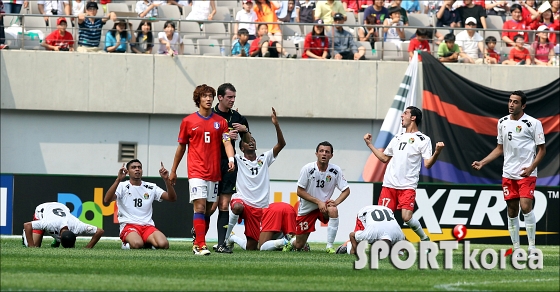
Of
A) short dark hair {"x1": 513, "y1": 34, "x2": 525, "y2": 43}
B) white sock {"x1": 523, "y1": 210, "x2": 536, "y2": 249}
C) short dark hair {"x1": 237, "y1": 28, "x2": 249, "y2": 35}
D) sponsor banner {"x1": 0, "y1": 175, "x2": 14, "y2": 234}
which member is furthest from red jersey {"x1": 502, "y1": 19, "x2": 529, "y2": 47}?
sponsor banner {"x1": 0, "y1": 175, "x2": 14, "y2": 234}

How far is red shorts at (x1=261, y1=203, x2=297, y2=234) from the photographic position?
1473 cm

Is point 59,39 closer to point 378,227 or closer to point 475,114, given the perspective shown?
point 475,114

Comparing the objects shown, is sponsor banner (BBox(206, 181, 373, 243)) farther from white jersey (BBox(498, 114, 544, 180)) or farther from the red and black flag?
white jersey (BBox(498, 114, 544, 180))

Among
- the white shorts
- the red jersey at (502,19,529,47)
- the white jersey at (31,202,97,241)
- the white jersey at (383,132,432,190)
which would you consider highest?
the red jersey at (502,19,529,47)

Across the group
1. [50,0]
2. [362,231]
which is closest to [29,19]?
[50,0]

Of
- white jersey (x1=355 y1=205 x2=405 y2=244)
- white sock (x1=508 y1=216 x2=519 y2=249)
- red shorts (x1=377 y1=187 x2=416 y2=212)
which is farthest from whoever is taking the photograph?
red shorts (x1=377 y1=187 x2=416 y2=212)

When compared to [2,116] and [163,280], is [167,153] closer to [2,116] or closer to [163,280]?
[2,116]

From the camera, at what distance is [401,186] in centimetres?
1337

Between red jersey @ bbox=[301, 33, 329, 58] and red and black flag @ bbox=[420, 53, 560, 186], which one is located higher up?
red jersey @ bbox=[301, 33, 329, 58]

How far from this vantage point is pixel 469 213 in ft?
62.5

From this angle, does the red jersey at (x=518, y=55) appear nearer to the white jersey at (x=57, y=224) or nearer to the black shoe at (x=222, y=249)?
the black shoe at (x=222, y=249)

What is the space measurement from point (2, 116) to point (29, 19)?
90.4 inches

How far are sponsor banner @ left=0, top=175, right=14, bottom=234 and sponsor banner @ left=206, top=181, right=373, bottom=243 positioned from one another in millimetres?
4367

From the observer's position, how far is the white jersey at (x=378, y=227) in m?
11.8
